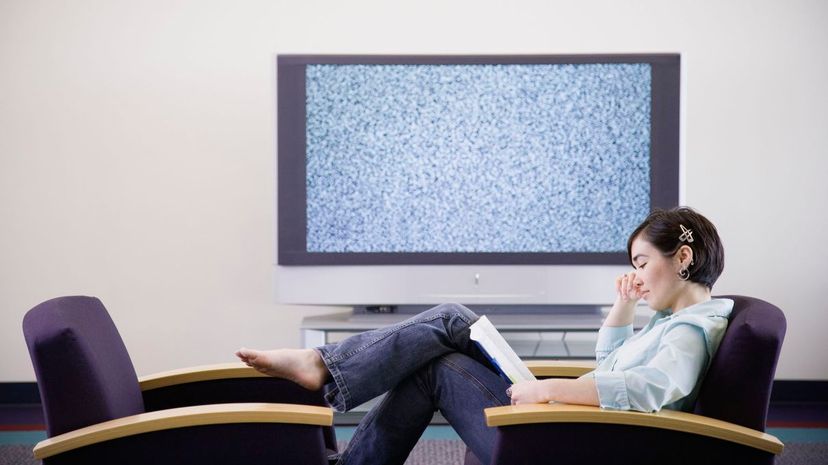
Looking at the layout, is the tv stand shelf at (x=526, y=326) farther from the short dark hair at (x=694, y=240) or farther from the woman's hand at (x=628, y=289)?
the short dark hair at (x=694, y=240)

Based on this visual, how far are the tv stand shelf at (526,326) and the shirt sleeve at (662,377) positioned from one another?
1.49m

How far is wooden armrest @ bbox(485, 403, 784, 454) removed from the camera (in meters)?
1.75

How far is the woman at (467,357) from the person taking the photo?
1951 millimetres

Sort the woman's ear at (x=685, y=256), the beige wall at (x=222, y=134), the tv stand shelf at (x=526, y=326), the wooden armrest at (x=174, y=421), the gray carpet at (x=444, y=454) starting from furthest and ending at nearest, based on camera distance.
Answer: the beige wall at (x=222, y=134) < the tv stand shelf at (x=526, y=326) < the gray carpet at (x=444, y=454) < the woman's ear at (x=685, y=256) < the wooden armrest at (x=174, y=421)

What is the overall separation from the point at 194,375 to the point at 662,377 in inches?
46.7

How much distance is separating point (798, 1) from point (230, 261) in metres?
2.93

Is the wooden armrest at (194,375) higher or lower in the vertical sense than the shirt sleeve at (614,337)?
lower

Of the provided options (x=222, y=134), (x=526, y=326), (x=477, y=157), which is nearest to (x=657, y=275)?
(x=526, y=326)

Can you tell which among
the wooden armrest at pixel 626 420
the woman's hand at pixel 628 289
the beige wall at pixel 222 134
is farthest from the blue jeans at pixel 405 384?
the beige wall at pixel 222 134

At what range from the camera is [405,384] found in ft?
7.13

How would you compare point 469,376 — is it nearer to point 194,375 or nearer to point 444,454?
point 194,375

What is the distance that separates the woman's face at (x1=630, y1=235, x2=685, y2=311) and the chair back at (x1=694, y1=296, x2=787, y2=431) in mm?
193

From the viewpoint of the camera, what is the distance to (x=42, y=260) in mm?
4098

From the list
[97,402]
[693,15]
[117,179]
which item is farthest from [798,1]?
[97,402]
